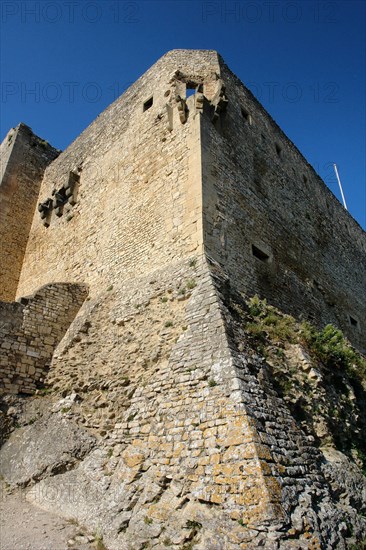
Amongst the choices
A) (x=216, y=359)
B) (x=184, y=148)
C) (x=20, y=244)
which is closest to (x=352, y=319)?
(x=184, y=148)

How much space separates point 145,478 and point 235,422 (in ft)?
5.09

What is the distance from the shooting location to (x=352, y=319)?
15.0m

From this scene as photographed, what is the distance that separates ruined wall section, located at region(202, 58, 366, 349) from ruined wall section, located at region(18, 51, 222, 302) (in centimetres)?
60

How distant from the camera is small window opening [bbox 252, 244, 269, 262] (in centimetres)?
984

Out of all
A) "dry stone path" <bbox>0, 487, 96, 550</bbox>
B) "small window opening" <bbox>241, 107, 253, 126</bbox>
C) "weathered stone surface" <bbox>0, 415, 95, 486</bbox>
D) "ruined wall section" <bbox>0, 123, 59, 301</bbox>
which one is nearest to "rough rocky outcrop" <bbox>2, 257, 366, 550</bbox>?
"weathered stone surface" <bbox>0, 415, 95, 486</bbox>

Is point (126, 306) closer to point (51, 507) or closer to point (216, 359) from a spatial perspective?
point (216, 359)

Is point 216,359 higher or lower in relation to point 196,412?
higher

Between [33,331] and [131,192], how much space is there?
4435 millimetres

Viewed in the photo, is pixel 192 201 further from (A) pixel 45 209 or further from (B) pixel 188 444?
(A) pixel 45 209

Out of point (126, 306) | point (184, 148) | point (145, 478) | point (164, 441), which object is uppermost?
point (184, 148)

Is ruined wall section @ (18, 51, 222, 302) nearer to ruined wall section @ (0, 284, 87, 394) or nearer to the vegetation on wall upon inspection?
ruined wall section @ (0, 284, 87, 394)

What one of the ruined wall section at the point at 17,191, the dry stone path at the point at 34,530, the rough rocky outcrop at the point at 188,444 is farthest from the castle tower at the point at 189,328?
the ruined wall section at the point at 17,191

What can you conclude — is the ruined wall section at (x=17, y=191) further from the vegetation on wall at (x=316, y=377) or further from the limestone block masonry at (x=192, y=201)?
the vegetation on wall at (x=316, y=377)

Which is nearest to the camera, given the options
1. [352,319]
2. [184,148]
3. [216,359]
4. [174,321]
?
[216,359]
